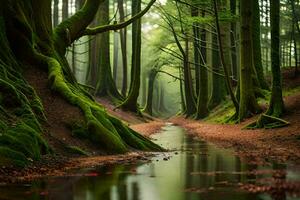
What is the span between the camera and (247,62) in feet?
61.0

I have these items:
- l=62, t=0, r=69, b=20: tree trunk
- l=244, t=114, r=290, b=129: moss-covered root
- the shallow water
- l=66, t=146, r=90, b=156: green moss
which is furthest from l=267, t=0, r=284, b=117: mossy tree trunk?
l=62, t=0, r=69, b=20: tree trunk

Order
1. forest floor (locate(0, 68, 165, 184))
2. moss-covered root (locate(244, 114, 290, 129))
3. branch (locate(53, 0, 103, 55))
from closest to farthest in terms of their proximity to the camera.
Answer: forest floor (locate(0, 68, 165, 184)), moss-covered root (locate(244, 114, 290, 129)), branch (locate(53, 0, 103, 55))

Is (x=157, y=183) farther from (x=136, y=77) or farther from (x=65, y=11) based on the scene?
(x=65, y=11)

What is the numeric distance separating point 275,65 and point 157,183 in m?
10.2

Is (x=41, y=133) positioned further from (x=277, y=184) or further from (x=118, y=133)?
(x=277, y=184)

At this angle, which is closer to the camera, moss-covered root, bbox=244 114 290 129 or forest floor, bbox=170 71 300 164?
forest floor, bbox=170 71 300 164

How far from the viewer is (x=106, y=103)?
28859 mm

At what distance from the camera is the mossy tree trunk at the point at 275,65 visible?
50.1 feet

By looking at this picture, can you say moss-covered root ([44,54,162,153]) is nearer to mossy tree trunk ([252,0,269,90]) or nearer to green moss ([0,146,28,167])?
green moss ([0,146,28,167])

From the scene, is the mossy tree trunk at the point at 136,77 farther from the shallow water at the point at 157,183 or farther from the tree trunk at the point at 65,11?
the shallow water at the point at 157,183

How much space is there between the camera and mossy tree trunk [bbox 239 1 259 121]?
18344 mm

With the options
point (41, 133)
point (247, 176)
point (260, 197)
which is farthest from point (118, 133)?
point (260, 197)

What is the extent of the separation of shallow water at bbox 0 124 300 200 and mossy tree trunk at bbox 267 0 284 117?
697 cm

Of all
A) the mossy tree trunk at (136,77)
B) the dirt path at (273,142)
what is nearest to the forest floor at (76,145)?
the dirt path at (273,142)
